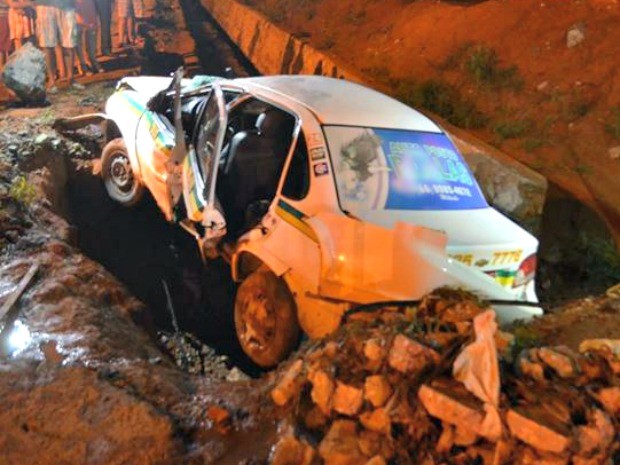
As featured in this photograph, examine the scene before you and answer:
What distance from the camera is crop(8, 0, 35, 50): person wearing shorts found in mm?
11094

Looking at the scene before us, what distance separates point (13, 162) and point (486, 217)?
4.98 m

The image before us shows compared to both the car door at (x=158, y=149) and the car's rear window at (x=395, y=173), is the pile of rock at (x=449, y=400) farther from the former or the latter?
the car door at (x=158, y=149)

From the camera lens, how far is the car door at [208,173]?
4.33 meters

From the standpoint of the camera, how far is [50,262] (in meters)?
4.58

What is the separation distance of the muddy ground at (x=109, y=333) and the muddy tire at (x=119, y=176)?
0.24 metres

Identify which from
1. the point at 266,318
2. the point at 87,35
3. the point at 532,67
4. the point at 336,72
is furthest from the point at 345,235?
the point at 87,35

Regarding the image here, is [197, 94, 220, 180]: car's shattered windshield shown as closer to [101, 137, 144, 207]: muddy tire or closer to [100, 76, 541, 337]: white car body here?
[100, 76, 541, 337]: white car body

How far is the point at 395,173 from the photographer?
3916 mm

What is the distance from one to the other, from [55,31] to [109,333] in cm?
879

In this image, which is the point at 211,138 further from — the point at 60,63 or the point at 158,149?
the point at 60,63

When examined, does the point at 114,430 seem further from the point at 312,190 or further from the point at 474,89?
the point at 474,89

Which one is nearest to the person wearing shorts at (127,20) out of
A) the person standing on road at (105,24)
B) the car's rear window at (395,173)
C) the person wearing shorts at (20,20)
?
the person standing on road at (105,24)

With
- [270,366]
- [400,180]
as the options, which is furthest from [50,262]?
[400,180]

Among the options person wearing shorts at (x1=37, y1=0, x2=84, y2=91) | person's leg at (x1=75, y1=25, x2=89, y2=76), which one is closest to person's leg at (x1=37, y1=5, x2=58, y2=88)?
person wearing shorts at (x1=37, y1=0, x2=84, y2=91)
